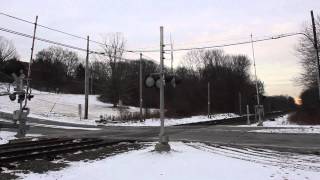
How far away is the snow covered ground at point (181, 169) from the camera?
37.4 feet

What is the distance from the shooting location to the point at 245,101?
10369cm

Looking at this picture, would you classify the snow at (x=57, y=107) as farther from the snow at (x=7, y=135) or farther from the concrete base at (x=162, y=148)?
the concrete base at (x=162, y=148)

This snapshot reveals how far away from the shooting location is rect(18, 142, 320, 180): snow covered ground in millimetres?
11398

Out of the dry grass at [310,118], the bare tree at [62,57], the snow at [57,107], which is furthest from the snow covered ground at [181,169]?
the bare tree at [62,57]

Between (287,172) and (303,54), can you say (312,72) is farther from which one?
(287,172)

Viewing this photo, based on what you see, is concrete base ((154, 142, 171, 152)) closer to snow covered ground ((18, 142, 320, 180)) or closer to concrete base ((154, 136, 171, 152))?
concrete base ((154, 136, 171, 152))

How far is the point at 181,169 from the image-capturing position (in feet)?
39.8

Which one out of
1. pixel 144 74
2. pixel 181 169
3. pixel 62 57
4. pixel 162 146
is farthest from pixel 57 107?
pixel 62 57

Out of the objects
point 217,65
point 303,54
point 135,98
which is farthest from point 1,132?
point 217,65

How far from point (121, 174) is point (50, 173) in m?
1.93

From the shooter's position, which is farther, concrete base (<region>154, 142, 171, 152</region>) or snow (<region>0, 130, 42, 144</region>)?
snow (<region>0, 130, 42, 144</region>)

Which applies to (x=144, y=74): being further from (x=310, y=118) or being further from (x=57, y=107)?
(x=310, y=118)

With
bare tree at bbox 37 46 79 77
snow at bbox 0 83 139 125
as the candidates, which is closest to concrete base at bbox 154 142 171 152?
snow at bbox 0 83 139 125

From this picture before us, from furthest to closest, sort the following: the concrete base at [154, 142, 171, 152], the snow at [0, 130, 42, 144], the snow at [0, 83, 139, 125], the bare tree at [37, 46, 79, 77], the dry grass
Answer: the bare tree at [37, 46, 79, 77] → the snow at [0, 83, 139, 125] → the dry grass → the snow at [0, 130, 42, 144] → the concrete base at [154, 142, 171, 152]
